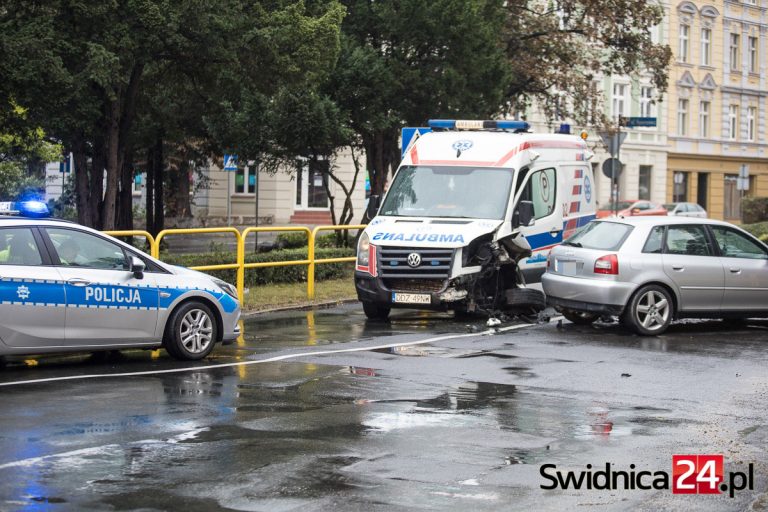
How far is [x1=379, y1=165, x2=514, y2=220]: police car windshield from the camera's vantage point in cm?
1708

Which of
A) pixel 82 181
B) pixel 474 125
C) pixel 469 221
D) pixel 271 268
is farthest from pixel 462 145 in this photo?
pixel 82 181

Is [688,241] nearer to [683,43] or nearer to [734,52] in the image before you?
[683,43]

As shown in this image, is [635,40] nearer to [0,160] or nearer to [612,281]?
[0,160]

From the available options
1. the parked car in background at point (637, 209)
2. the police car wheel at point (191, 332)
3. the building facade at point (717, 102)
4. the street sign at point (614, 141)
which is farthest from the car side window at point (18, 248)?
the building facade at point (717, 102)

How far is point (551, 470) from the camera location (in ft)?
24.5

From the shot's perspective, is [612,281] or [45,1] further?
[45,1]

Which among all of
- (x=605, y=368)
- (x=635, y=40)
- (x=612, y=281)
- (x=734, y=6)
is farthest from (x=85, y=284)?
(x=734, y=6)

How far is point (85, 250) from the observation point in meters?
12.0

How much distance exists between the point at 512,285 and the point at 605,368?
475cm

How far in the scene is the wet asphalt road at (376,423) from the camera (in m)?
6.84

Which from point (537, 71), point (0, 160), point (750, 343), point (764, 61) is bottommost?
point (750, 343)

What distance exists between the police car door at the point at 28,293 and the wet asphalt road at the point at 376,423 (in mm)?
382

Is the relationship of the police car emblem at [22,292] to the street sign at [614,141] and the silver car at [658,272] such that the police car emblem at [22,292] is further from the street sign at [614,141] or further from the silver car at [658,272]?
the street sign at [614,141]

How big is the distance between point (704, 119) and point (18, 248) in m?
59.7
